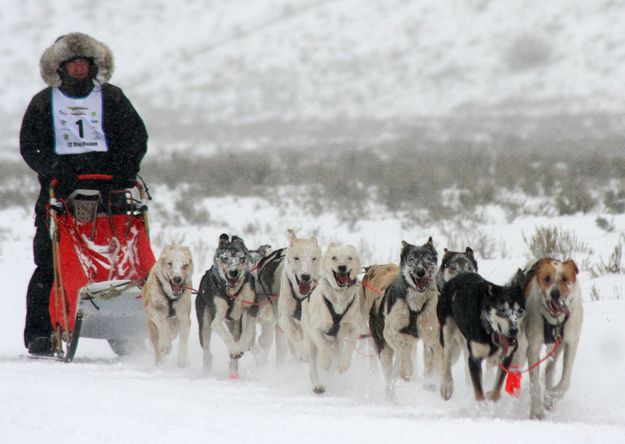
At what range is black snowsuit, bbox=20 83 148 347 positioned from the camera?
270 inches

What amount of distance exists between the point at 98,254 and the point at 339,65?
40.9 m

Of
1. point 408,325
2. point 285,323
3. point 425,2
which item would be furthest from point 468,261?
point 425,2

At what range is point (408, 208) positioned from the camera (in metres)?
14.8

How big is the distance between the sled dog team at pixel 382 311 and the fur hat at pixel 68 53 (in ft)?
4.51

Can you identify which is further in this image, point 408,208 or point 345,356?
point 408,208

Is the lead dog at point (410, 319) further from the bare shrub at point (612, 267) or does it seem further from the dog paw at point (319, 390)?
the bare shrub at point (612, 267)

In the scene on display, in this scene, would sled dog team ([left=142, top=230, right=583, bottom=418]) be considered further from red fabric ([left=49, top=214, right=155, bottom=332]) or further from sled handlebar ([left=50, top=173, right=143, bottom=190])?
sled handlebar ([left=50, top=173, right=143, bottom=190])

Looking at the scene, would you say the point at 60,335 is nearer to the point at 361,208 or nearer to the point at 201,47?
the point at 361,208

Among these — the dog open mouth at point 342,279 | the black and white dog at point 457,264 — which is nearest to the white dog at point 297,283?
the dog open mouth at point 342,279

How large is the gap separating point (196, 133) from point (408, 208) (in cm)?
2658

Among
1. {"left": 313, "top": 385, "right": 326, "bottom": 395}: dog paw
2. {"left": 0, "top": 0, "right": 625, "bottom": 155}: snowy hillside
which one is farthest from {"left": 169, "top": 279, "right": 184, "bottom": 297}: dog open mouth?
{"left": 0, "top": 0, "right": 625, "bottom": 155}: snowy hillside

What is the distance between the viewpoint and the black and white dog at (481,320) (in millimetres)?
4926

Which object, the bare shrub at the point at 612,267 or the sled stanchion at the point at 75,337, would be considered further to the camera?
the bare shrub at the point at 612,267

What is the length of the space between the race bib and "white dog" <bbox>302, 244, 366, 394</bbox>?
5.95 feet
